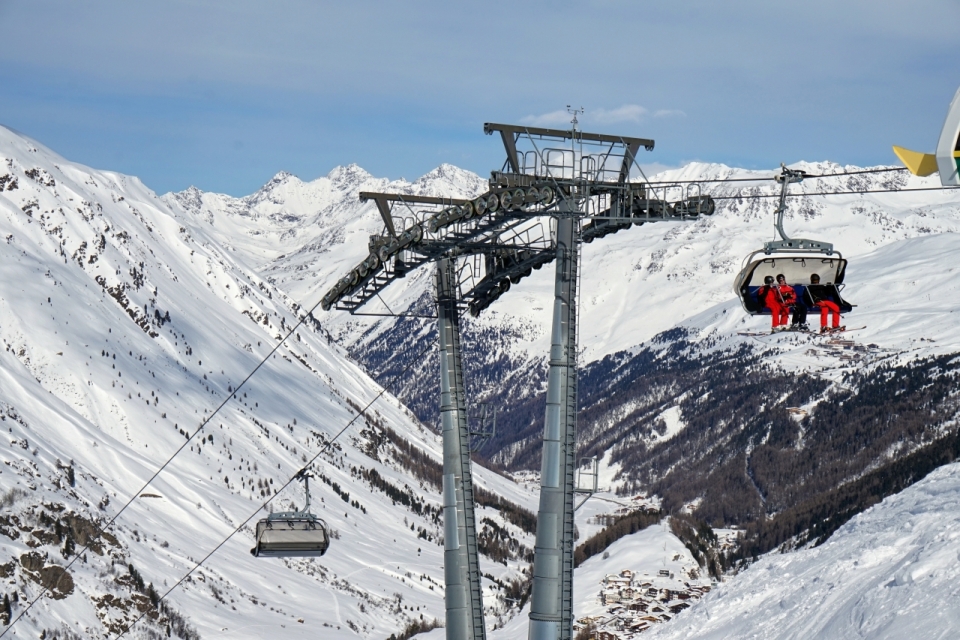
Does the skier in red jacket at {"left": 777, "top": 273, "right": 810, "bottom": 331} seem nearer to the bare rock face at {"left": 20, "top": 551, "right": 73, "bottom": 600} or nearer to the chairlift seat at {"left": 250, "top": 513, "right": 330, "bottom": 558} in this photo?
the chairlift seat at {"left": 250, "top": 513, "right": 330, "bottom": 558}

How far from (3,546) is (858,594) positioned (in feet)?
275

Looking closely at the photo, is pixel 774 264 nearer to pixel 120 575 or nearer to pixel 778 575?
pixel 778 575

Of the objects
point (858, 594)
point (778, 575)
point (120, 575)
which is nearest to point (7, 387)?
point (120, 575)

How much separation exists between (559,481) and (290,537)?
1185 centimetres

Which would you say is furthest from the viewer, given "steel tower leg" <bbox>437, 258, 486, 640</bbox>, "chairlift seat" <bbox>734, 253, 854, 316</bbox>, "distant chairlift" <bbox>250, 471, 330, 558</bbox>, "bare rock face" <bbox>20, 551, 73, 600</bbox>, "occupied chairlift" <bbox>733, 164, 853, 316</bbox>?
"bare rock face" <bbox>20, 551, 73, 600</bbox>

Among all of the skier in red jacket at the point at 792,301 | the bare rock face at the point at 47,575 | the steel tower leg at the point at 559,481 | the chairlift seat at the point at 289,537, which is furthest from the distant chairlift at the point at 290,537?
the bare rock face at the point at 47,575

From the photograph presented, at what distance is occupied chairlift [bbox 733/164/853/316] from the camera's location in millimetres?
24469

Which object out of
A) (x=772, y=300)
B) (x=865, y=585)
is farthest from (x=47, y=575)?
(x=772, y=300)

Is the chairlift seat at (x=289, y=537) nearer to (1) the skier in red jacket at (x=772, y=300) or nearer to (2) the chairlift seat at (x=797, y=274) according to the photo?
(2) the chairlift seat at (x=797, y=274)

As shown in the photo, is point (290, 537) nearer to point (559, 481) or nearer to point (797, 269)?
point (559, 481)

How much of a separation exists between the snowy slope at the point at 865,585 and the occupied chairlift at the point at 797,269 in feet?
102

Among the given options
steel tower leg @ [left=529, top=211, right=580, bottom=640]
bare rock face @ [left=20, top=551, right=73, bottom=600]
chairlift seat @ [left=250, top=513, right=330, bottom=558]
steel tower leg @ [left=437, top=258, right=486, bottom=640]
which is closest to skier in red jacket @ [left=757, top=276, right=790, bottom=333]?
steel tower leg @ [left=529, top=211, right=580, bottom=640]

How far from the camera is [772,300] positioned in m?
26.1

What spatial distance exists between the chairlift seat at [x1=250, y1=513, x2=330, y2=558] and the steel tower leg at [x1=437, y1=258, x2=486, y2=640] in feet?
13.9
